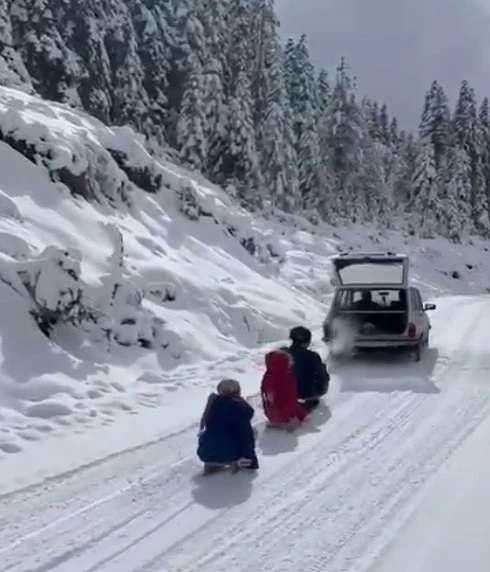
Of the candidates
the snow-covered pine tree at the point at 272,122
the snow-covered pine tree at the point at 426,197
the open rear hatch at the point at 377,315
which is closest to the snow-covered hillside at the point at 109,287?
the open rear hatch at the point at 377,315

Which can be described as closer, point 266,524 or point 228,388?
point 266,524

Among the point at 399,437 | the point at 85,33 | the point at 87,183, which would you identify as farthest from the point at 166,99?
the point at 399,437

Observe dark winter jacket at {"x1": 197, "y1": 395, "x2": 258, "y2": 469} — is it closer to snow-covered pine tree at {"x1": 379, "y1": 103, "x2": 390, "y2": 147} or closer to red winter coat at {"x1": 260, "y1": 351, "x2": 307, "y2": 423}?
red winter coat at {"x1": 260, "y1": 351, "x2": 307, "y2": 423}

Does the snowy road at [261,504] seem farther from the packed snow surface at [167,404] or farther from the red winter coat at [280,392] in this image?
the red winter coat at [280,392]

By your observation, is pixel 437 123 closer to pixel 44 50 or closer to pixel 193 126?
pixel 193 126

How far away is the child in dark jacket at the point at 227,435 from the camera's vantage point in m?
7.65

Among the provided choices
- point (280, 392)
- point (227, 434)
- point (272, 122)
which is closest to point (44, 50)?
point (272, 122)

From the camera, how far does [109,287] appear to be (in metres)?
13.7

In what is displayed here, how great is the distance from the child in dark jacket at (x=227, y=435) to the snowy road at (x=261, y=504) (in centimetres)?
18

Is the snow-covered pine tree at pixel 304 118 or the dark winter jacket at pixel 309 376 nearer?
the dark winter jacket at pixel 309 376

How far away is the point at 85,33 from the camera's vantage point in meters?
42.0

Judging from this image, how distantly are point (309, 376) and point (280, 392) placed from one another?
125cm

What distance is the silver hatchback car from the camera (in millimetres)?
14648

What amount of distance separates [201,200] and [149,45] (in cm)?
2709
